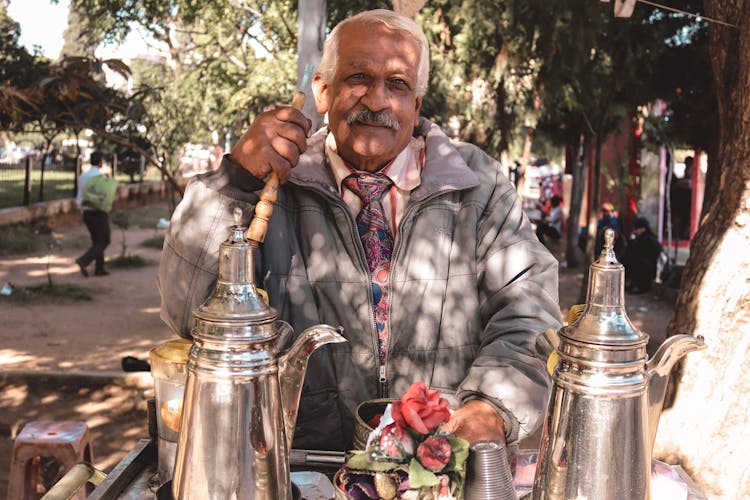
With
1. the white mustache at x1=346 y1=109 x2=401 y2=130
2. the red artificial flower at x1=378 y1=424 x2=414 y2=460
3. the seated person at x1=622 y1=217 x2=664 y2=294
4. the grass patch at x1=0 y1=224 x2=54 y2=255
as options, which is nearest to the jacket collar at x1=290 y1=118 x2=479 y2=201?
the white mustache at x1=346 y1=109 x2=401 y2=130

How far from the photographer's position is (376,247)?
1965 millimetres

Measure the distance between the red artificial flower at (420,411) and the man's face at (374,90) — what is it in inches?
39.0

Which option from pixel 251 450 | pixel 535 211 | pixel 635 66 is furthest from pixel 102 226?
pixel 535 211

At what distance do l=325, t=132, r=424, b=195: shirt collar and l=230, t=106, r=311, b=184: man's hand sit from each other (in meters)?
0.38

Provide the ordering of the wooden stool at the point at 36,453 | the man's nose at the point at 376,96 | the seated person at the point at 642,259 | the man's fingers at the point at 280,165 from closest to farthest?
1. the man's fingers at the point at 280,165
2. the man's nose at the point at 376,96
3. the wooden stool at the point at 36,453
4. the seated person at the point at 642,259

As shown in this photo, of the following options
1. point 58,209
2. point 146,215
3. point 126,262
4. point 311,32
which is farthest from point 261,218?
point 146,215

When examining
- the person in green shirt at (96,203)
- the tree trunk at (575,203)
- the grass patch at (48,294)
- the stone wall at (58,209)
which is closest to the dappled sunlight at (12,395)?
the grass patch at (48,294)

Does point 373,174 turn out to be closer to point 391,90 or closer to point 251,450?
point 391,90

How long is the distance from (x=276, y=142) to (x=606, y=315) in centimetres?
85

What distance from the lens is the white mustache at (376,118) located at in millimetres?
1924

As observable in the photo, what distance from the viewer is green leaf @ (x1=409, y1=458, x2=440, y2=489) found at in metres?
0.98

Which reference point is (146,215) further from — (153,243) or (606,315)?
(606,315)

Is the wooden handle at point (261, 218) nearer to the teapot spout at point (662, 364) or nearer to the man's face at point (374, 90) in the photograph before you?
the man's face at point (374, 90)

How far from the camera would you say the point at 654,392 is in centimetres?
109
